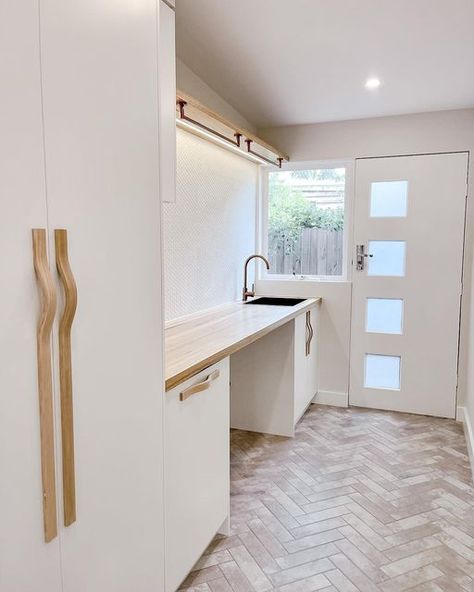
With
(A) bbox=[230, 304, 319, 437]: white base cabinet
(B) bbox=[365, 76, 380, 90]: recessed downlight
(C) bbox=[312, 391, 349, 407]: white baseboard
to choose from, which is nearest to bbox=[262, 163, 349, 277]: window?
(A) bbox=[230, 304, 319, 437]: white base cabinet

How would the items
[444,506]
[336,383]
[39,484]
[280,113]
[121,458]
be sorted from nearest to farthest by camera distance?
1. [39,484]
2. [121,458]
3. [444,506]
4. [280,113]
5. [336,383]

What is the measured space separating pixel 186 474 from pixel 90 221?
3.46ft

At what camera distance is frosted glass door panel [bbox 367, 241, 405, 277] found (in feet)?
12.3

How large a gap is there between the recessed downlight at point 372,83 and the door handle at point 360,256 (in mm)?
1291

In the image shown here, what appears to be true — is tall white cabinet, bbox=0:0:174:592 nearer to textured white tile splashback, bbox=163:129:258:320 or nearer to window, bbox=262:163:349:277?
textured white tile splashback, bbox=163:129:258:320

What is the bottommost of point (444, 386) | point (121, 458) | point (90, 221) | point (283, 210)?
point (444, 386)

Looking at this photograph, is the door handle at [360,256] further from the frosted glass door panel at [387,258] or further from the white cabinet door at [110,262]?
the white cabinet door at [110,262]

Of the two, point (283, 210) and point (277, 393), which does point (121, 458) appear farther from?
point (283, 210)

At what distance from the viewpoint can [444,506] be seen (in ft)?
7.97

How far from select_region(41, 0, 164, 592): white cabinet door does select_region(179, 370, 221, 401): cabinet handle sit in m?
→ 0.19

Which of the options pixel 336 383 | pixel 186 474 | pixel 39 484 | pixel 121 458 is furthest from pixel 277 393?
pixel 39 484

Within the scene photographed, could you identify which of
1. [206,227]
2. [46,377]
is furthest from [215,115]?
[46,377]

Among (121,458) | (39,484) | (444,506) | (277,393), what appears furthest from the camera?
(277,393)

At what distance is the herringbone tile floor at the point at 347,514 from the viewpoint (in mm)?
A: 1901
